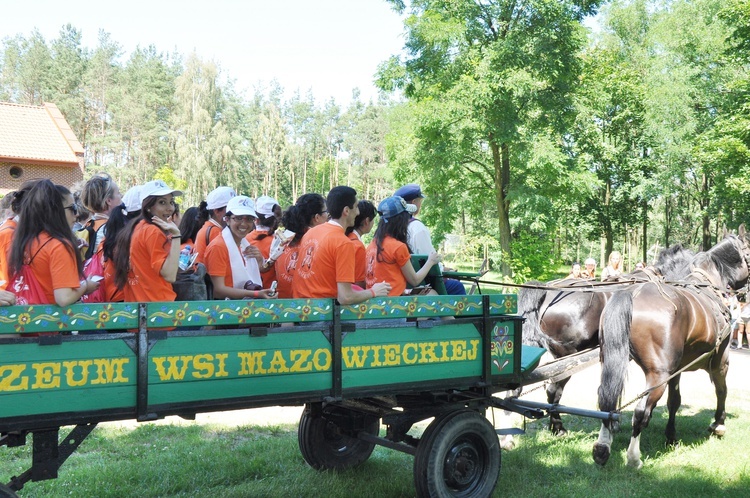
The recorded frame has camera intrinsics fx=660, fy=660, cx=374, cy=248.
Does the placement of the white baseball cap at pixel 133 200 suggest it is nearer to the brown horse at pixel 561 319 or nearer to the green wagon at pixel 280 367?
the green wagon at pixel 280 367

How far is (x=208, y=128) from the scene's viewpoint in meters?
48.6

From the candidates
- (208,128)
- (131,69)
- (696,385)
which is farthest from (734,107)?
(131,69)

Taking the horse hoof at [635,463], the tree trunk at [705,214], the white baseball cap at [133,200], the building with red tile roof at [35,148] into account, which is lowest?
the horse hoof at [635,463]

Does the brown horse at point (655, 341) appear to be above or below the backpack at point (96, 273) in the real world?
below

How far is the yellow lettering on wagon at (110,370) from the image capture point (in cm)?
323

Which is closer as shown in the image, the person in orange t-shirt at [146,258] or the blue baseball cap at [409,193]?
the person in orange t-shirt at [146,258]

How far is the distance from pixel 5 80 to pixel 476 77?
44.0 m

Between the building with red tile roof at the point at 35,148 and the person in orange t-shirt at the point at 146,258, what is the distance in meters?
28.4

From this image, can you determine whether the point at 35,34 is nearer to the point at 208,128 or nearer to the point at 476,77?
the point at 208,128

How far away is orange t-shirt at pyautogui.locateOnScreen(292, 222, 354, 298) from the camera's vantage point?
13.2ft

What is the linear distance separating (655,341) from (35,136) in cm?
3163

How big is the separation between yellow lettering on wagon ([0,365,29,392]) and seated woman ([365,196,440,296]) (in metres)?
2.35

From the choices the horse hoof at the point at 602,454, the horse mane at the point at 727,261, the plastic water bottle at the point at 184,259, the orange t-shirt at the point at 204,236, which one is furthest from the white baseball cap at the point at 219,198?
the horse mane at the point at 727,261

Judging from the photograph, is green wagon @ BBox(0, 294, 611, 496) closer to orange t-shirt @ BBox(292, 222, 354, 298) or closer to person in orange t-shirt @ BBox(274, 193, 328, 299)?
orange t-shirt @ BBox(292, 222, 354, 298)
